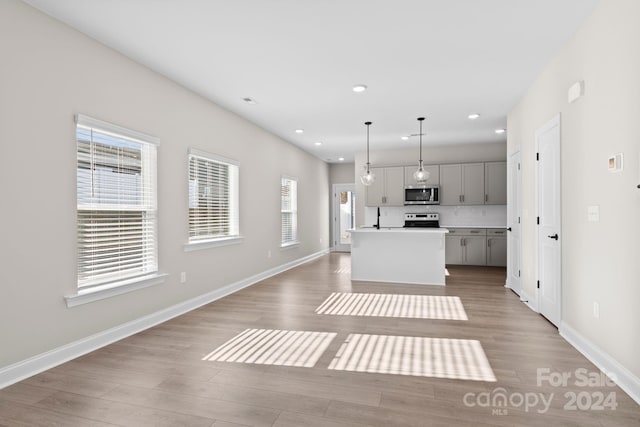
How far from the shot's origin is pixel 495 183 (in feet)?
25.4

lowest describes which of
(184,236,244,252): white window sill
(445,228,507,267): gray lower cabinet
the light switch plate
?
(445,228,507,267): gray lower cabinet

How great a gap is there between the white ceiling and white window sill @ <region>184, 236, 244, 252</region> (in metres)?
1.93

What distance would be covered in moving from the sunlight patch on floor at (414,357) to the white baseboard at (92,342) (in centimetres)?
208

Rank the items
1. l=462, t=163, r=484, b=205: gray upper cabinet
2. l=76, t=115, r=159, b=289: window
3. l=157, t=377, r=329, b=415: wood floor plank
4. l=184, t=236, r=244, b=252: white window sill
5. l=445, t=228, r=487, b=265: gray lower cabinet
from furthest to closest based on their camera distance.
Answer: l=462, t=163, r=484, b=205: gray upper cabinet
l=445, t=228, r=487, b=265: gray lower cabinet
l=184, t=236, r=244, b=252: white window sill
l=76, t=115, r=159, b=289: window
l=157, t=377, r=329, b=415: wood floor plank

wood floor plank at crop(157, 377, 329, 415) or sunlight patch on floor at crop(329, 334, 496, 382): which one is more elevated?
sunlight patch on floor at crop(329, 334, 496, 382)

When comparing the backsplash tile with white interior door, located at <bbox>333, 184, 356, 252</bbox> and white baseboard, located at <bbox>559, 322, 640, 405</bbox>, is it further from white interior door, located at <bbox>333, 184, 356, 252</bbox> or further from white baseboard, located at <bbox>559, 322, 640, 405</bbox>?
white baseboard, located at <bbox>559, 322, 640, 405</bbox>

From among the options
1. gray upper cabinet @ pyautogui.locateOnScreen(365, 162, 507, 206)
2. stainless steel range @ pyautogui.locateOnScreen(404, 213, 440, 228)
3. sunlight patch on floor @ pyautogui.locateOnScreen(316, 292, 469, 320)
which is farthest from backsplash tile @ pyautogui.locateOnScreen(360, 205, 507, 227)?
sunlight patch on floor @ pyautogui.locateOnScreen(316, 292, 469, 320)

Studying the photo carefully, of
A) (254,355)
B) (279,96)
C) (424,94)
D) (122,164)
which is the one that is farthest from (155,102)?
(424,94)

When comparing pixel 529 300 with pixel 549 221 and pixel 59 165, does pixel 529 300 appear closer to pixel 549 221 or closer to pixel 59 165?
pixel 549 221

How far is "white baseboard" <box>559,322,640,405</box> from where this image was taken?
2.26 metres

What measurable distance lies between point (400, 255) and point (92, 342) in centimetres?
437

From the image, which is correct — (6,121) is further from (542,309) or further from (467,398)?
(542,309)

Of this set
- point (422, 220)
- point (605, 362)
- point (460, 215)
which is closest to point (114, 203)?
point (605, 362)

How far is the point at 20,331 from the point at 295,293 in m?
3.24
